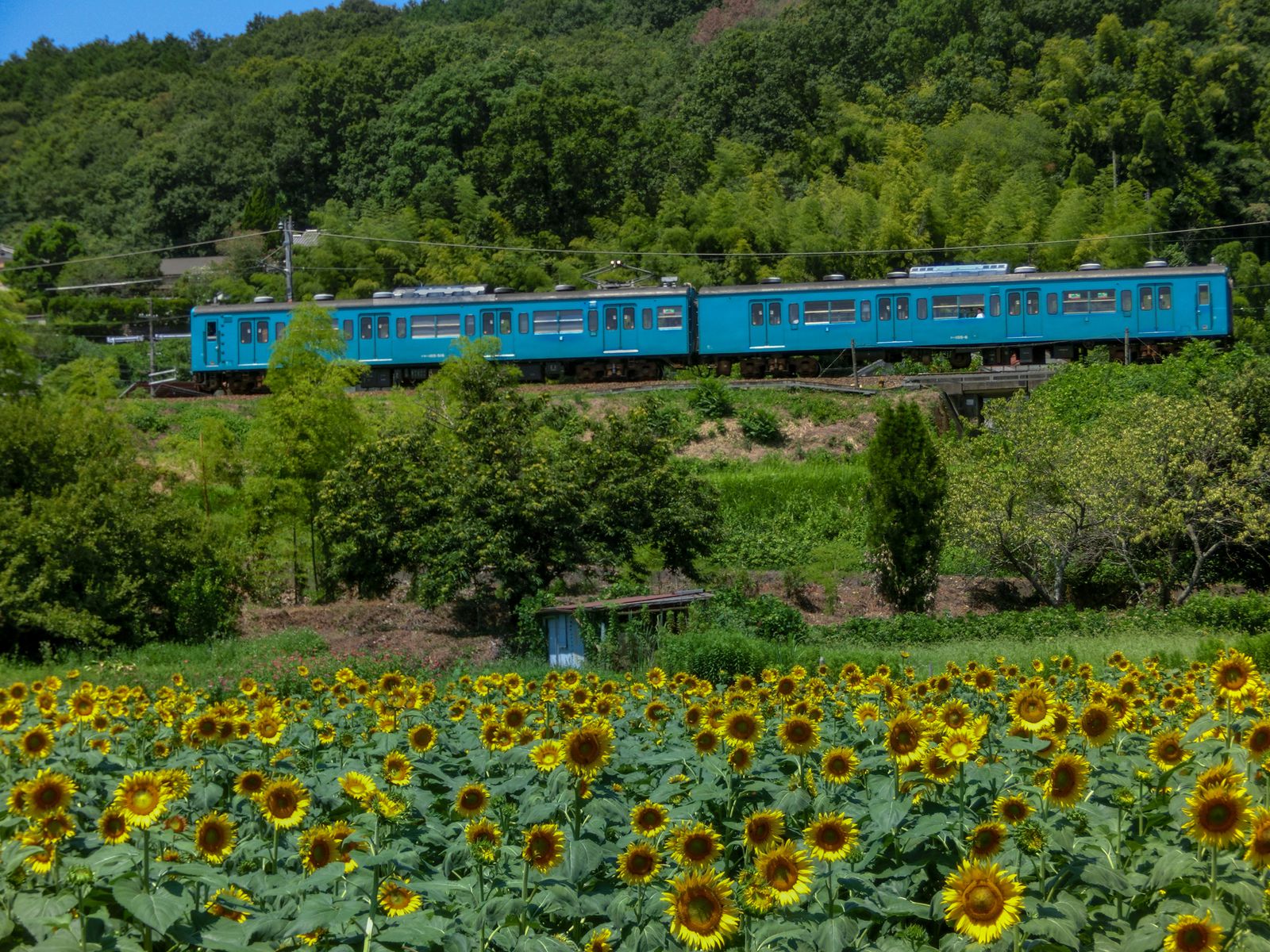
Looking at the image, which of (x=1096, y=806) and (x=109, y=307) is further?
(x=109, y=307)

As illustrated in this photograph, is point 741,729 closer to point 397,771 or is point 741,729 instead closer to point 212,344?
point 397,771

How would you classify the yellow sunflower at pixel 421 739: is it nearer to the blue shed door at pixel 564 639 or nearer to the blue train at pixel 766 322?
the blue shed door at pixel 564 639

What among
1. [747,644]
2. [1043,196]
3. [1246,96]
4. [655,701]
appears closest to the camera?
[655,701]

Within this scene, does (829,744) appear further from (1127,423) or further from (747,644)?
(1127,423)

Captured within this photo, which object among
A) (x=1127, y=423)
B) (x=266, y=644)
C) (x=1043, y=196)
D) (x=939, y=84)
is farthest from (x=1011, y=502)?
(x=939, y=84)

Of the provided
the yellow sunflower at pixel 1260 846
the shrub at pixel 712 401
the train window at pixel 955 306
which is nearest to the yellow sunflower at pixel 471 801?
the yellow sunflower at pixel 1260 846

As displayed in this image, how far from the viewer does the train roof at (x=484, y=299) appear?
108ft

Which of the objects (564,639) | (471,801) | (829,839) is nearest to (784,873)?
(829,839)

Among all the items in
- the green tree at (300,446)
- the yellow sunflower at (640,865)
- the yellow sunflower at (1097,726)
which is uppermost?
the green tree at (300,446)

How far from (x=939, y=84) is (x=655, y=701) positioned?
5494 cm

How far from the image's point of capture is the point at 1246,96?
4878 centimetres

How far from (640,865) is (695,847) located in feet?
0.63

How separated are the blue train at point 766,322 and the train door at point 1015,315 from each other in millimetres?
28

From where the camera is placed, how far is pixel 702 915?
347cm
